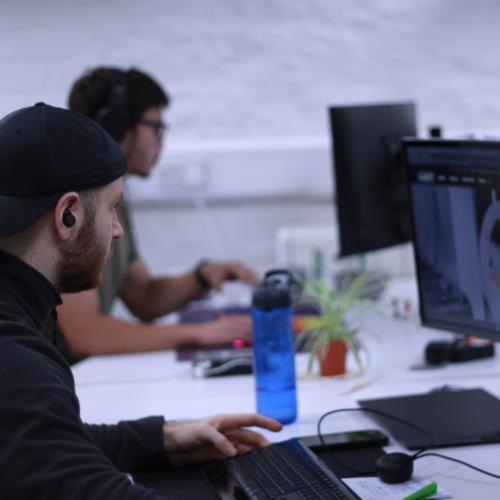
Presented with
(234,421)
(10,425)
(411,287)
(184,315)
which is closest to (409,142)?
(234,421)

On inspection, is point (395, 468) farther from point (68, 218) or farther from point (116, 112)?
point (116, 112)

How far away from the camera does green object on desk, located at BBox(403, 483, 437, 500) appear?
725mm

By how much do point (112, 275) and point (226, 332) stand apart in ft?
1.53

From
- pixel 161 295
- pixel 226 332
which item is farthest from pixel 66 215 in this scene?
pixel 161 295

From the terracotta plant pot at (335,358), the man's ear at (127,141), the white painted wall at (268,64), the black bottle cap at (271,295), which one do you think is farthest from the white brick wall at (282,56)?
the black bottle cap at (271,295)

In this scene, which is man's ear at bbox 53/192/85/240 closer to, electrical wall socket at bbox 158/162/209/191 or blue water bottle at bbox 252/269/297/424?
blue water bottle at bbox 252/269/297/424

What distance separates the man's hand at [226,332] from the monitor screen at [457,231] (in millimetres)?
517

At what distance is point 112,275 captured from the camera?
178 cm

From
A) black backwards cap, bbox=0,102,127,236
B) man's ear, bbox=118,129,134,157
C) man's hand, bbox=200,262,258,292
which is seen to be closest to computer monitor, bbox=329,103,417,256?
man's hand, bbox=200,262,258,292

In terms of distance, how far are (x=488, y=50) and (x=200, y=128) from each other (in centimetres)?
135

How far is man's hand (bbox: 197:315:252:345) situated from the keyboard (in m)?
0.62

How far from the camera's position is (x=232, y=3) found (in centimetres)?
257

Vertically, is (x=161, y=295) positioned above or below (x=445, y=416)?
above

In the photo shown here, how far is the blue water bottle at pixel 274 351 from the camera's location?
1034 millimetres
